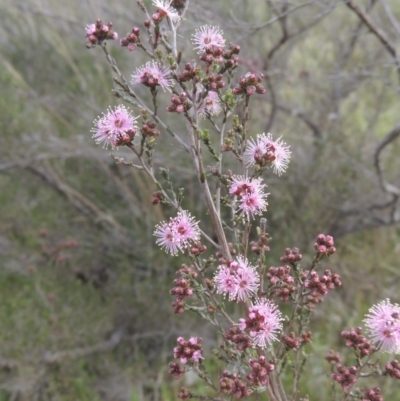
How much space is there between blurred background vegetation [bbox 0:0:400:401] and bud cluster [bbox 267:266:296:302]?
1.84m

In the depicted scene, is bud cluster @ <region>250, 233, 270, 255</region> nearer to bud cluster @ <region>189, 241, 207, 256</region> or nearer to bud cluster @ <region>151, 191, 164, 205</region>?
bud cluster @ <region>189, 241, 207, 256</region>

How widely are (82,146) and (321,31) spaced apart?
2.85m

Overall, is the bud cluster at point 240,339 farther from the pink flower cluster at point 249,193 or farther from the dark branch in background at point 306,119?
the dark branch in background at point 306,119

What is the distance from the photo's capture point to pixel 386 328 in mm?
1354

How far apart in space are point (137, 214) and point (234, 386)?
2719 mm

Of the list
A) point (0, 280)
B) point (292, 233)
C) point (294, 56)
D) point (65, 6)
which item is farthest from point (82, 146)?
point (294, 56)

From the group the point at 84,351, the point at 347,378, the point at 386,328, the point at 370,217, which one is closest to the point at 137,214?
the point at 84,351

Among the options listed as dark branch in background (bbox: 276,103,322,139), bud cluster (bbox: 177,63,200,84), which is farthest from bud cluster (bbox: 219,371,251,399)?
dark branch in background (bbox: 276,103,322,139)

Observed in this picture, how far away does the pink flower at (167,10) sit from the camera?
4.99 ft

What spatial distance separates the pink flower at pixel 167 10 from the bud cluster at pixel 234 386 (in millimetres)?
1104

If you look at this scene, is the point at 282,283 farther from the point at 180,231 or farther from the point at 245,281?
the point at 180,231

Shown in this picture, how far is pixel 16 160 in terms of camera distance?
434 centimetres

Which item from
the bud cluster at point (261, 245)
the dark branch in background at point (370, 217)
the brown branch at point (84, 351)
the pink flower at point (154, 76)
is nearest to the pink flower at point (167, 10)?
the pink flower at point (154, 76)

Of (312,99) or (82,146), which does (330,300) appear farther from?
(82,146)
